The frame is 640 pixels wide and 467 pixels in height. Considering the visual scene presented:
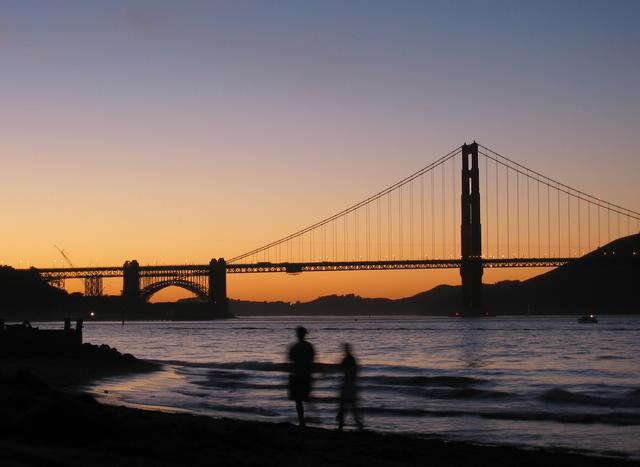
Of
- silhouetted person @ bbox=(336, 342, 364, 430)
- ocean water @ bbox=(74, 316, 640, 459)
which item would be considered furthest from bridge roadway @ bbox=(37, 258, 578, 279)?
silhouetted person @ bbox=(336, 342, 364, 430)

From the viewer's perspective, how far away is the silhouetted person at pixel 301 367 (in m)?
14.1

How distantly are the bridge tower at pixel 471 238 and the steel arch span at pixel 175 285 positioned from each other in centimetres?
4044

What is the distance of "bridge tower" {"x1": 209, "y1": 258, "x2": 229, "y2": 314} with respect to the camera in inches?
5605

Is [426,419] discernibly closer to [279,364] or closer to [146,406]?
[146,406]

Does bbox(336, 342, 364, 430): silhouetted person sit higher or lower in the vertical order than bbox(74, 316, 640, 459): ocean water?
higher

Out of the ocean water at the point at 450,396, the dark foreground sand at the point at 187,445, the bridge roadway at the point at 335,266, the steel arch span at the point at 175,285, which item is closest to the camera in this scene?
the dark foreground sand at the point at 187,445

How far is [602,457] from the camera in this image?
1422cm

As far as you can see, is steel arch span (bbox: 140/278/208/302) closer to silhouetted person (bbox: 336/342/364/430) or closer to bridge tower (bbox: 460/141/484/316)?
bridge tower (bbox: 460/141/484/316)

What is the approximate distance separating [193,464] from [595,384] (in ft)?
72.2

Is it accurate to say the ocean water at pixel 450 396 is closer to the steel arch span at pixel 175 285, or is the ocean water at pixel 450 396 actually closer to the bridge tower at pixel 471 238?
the bridge tower at pixel 471 238

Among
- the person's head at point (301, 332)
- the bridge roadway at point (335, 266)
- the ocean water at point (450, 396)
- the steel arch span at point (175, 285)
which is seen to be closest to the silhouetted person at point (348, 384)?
the ocean water at point (450, 396)

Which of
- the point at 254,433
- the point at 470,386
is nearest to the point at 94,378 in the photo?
the point at 470,386

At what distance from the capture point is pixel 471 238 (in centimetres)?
12850

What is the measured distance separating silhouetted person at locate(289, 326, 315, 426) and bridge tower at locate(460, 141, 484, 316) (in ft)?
364
